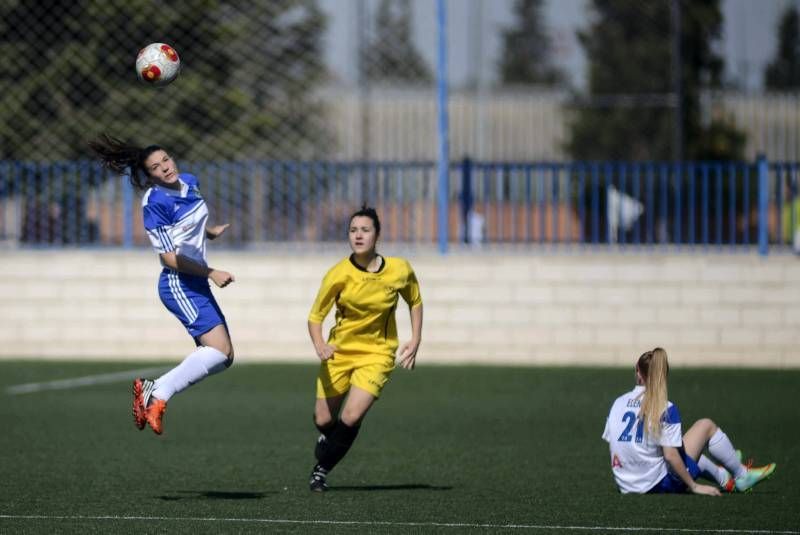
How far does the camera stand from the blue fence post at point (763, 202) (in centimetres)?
1886

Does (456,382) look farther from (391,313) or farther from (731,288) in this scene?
(391,313)

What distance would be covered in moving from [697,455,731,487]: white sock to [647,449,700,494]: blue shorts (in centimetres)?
15

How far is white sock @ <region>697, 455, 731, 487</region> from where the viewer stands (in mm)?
9328

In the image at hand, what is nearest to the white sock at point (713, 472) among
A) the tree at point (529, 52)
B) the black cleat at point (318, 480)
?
the black cleat at point (318, 480)

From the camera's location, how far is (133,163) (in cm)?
917

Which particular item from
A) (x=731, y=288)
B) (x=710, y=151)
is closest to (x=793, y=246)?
(x=731, y=288)

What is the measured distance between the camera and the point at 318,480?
A: 928cm

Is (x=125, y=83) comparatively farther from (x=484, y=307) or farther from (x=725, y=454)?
(x=725, y=454)

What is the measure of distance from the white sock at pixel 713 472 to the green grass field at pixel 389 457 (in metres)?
0.20

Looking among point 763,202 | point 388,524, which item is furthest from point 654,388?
point 763,202

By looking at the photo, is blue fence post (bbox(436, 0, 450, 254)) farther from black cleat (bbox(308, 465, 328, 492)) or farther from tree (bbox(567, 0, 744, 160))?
tree (bbox(567, 0, 744, 160))

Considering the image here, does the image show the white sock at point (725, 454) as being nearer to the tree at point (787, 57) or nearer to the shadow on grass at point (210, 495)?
the shadow on grass at point (210, 495)

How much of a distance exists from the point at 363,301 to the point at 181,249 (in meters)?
1.17

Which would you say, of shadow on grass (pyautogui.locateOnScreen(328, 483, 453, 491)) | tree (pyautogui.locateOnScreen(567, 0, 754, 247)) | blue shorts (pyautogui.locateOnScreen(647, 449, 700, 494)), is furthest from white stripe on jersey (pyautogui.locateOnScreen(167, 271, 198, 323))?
tree (pyautogui.locateOnScreen(567, 0, 754, 247))
